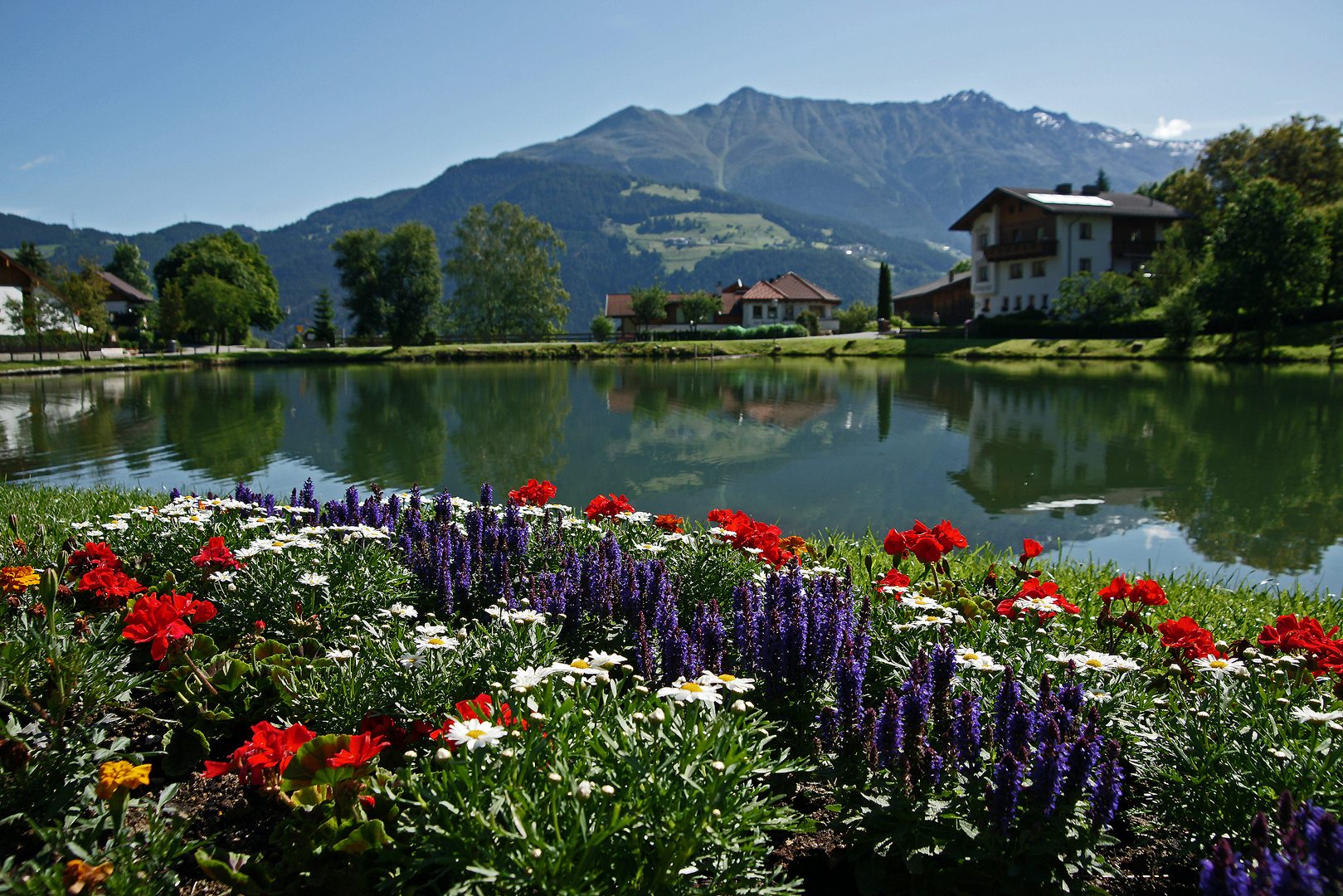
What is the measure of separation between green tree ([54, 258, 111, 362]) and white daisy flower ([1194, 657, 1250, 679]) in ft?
241

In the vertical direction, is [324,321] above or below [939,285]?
below

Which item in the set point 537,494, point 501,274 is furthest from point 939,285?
point 537,494

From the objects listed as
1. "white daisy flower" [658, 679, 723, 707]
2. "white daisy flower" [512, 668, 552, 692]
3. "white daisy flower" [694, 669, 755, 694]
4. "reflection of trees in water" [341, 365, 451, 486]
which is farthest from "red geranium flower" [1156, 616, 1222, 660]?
"reflection of trees in water" [341, 365, 451, 486]

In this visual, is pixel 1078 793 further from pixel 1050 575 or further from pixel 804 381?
pixel 804 381

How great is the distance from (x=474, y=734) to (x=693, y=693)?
710mm

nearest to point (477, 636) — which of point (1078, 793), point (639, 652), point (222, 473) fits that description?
point (639, 652)

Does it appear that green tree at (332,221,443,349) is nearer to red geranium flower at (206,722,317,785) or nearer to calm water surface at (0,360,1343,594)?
calm water surface at (0,360,1343,594)

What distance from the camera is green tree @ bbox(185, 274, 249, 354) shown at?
64.4 meters

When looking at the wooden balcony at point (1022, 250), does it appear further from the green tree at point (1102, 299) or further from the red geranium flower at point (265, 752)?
the red geranium flower at point (265, 752)

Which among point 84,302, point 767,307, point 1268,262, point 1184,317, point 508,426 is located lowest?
point 508,426

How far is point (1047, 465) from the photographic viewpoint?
14.5 meters

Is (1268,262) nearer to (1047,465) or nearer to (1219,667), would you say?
(1047,465)

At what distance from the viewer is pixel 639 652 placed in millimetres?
3619

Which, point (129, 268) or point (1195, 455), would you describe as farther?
point (129, 268)
